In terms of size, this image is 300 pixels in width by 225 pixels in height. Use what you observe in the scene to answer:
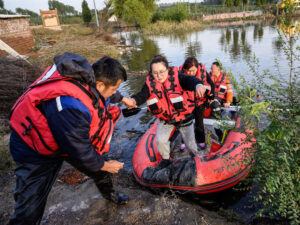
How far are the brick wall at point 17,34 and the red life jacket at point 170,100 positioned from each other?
12.1 m

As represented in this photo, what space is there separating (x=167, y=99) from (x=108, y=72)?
1.42 metres

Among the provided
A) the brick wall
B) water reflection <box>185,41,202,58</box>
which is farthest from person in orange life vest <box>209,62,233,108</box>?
the brick wall

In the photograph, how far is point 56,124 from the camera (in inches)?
57.8

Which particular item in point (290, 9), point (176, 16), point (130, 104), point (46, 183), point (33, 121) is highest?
point (176, 16)

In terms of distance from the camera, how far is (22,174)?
1781 mm

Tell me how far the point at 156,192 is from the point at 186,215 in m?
0.85

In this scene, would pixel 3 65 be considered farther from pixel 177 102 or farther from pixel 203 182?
pixel 203 182

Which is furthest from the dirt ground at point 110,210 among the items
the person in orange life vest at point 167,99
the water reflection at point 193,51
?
the water reflection at point 193,51

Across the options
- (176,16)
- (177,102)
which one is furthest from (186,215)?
(176,16)

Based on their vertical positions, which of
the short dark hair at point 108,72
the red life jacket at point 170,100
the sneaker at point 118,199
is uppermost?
the short dark hair at point 108,72

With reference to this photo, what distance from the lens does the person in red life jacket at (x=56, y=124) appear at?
1.50 metres

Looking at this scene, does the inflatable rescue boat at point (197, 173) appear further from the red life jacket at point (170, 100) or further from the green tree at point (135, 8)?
the green tree at point (135, 8)

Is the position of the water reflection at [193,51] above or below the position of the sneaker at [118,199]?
above

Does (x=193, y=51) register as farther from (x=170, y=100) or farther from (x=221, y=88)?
(x=170, y=100)
